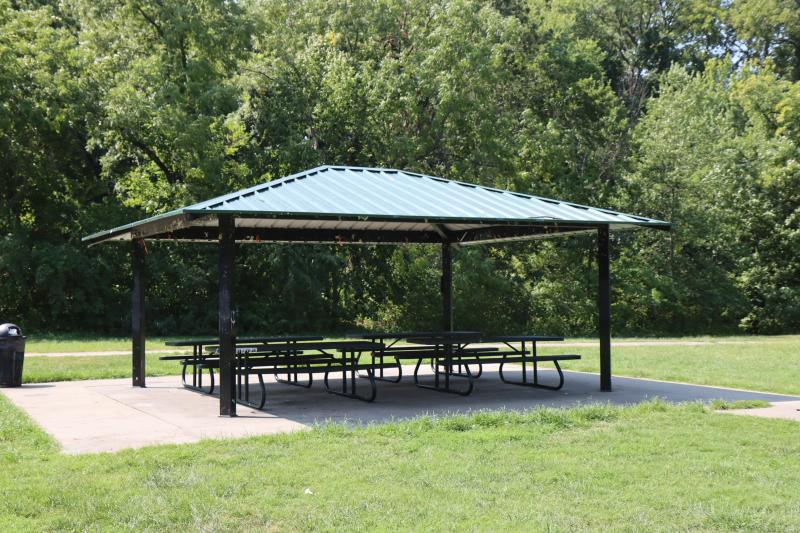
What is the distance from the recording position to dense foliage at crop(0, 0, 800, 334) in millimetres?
27484

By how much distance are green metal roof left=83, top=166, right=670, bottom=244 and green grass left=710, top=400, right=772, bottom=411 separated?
273cm

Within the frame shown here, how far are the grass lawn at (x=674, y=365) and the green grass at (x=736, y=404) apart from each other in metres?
1.78

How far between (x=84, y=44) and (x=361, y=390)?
20467mm

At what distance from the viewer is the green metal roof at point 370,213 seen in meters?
10.5

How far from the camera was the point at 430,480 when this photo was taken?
21.4 feet

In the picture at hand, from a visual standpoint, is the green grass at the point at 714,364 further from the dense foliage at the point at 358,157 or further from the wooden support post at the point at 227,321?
the dense foliage at the point at 358,157

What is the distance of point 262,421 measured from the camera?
9.81 m

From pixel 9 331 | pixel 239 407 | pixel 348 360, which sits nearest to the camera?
pixel 239 407

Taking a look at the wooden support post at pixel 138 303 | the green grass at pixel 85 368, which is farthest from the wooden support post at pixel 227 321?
the green grass at pixel 85 368

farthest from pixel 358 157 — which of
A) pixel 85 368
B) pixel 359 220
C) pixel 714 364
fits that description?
pixel 359 220

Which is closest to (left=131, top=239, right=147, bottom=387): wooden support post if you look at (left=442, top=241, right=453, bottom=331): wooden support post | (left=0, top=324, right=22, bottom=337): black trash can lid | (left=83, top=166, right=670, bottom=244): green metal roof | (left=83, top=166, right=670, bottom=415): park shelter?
(left=83, top=166, right=670, bottom=415): park shelter

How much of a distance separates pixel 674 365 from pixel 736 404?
20.6 ft

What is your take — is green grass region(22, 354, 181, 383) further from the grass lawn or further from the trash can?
the trash can

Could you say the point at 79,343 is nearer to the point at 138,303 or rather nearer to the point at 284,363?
the point at 138,303
